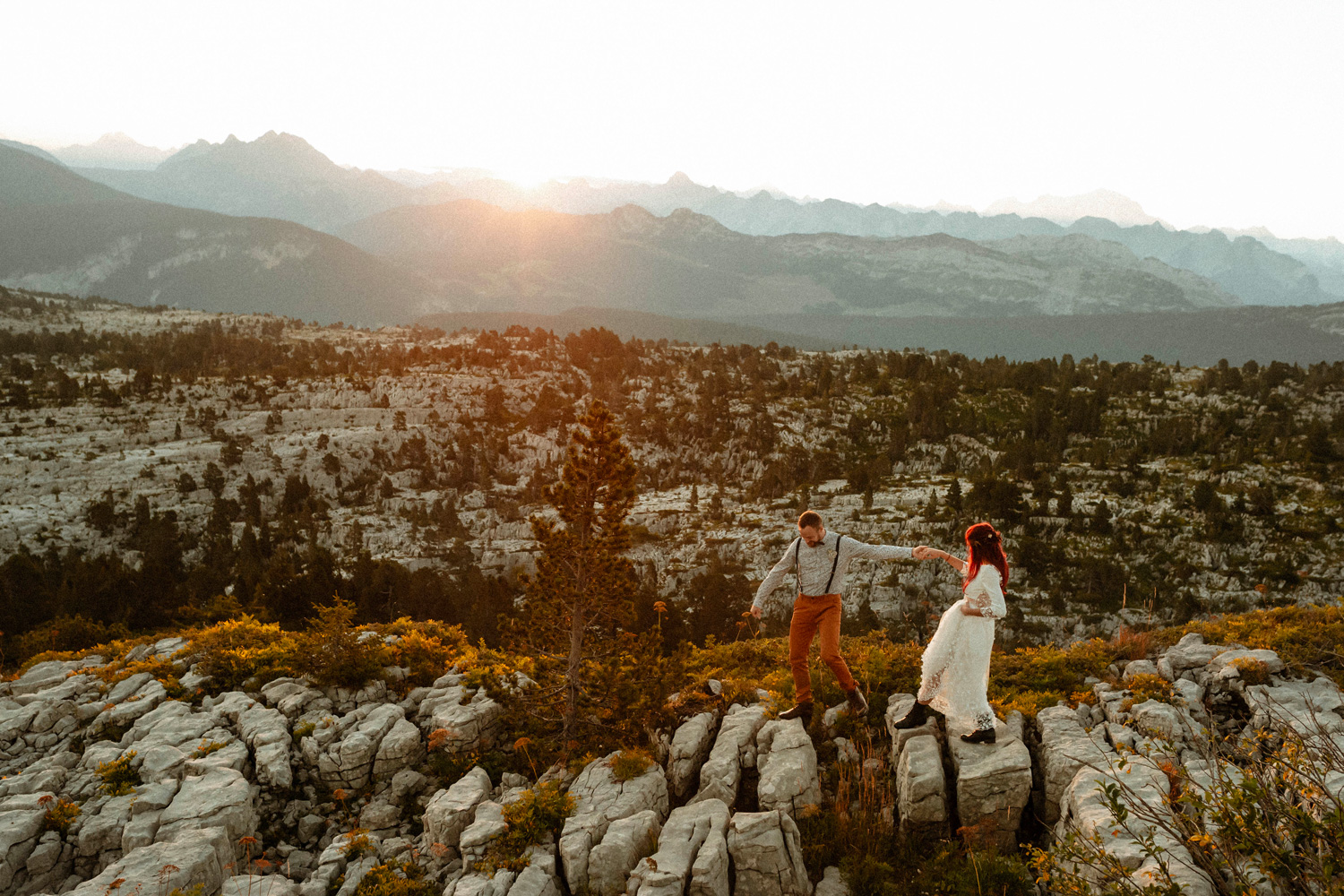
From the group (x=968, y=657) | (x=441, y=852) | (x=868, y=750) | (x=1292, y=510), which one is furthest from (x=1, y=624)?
(x=1292, y=510)

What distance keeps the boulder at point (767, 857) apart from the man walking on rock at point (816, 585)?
2.07m

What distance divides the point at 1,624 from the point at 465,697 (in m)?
21.8

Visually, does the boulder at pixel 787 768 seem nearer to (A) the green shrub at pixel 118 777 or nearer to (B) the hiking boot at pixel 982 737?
(B) the hiking boot at pixel 982 737

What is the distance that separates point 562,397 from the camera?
50.9 metres

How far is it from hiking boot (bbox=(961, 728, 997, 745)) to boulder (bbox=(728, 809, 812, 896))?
261 centimetres

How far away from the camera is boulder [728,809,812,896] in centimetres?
764

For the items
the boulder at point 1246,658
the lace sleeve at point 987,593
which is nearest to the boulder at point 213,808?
A: the lace sleeve at point 987,593

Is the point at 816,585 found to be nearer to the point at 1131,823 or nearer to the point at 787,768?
the point at 787,768

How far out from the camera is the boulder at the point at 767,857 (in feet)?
25.1

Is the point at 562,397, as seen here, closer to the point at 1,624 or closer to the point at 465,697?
the point at 1,624

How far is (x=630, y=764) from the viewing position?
30.9ft

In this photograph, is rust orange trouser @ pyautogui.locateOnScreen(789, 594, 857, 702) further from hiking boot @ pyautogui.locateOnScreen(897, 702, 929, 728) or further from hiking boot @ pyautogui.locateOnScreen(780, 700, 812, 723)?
hiking boot @ pyautogui.locateOnScreen(897, 702, 929, 728)

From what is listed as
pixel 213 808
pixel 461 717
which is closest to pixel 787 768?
pixel 461 717

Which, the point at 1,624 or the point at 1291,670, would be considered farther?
the point at 1,624
